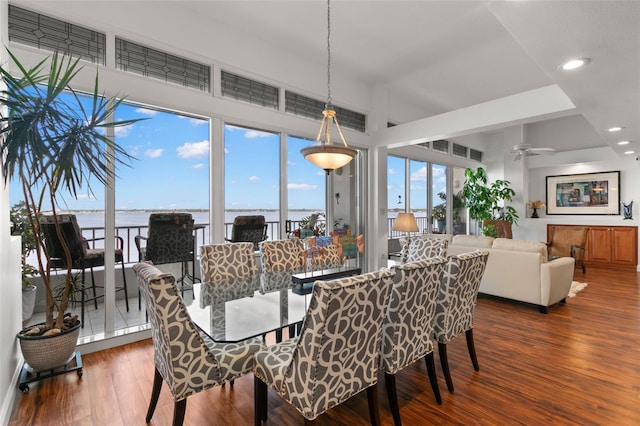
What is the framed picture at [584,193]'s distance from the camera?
726 cm

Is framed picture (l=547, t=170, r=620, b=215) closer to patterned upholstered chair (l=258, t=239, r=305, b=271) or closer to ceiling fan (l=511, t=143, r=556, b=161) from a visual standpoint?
ceiling fan (l=511, t=143, r=556, b=161)

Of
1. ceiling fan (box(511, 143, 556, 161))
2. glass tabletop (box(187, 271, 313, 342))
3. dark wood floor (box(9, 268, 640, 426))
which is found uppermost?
ceiling fan (box(511, 143, 556, 161))

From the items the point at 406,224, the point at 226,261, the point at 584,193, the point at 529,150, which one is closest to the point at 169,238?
the point at 226,261

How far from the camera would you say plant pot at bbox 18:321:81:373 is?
236cm

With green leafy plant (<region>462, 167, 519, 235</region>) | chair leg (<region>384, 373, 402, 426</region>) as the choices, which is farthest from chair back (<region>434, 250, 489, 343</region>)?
green leafy plant (<region>462, 167, 519, 235</region>)

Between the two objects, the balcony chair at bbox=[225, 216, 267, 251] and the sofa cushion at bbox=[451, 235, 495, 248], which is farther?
the sofa cushion at bbox=[451, 235, 495, 248]

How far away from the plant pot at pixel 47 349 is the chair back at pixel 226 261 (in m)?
1.10

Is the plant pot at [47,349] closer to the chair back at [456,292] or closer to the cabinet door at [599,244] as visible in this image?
the chair back at [456,292]

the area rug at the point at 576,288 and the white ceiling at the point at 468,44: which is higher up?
the white ceiling at the point at 468,44

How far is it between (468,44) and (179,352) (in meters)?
4.91

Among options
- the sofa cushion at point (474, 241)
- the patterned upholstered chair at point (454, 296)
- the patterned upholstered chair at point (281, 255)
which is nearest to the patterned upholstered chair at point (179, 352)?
the patterned upholstered chair at point (454, 296)

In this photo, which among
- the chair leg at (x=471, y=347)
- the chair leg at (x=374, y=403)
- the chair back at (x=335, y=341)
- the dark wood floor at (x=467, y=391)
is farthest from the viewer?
the chair leg at (x=471, y=347)

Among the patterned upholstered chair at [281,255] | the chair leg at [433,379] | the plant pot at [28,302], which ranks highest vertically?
the patterned upholstered chair at [281,255]

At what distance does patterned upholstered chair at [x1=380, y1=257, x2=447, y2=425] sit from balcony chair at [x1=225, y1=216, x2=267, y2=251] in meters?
2.59
